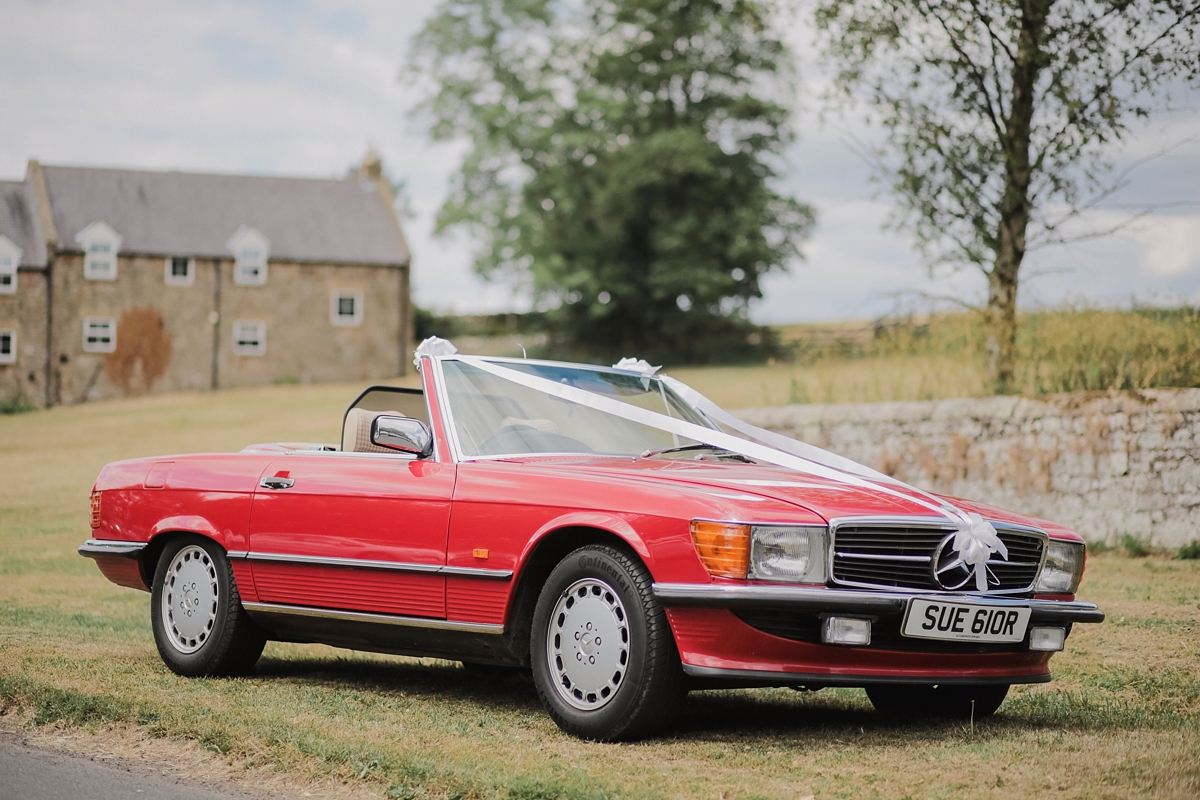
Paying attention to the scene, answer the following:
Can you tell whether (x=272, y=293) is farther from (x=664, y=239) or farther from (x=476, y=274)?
(x=664, y=239)

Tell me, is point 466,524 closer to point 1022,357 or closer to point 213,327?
point 1022,357

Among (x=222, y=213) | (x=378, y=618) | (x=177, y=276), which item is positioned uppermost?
(x=222, y=213)

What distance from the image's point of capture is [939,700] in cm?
588

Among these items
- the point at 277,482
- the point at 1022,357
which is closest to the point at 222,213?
the point at 1022,357

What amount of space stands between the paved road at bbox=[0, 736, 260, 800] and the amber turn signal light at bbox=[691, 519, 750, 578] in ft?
5.84

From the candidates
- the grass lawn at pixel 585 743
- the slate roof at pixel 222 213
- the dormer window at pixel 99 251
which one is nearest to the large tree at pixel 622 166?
the slate roof at pixel 222 213

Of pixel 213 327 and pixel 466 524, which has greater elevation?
pixel 213 327

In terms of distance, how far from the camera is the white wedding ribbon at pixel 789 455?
495 cm

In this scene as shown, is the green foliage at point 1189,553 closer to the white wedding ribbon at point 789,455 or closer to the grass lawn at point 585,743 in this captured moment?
the grass lawn at point 585,743

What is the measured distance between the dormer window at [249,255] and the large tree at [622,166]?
7091mm

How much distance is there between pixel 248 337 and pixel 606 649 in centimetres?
4720

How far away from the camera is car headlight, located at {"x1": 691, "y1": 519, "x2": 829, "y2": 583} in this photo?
4.62m

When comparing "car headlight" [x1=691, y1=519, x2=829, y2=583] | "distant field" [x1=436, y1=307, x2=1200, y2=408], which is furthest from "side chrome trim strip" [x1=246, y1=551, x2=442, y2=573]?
"distant field" [x1=436, y1=307, x2=1200, y2=408]

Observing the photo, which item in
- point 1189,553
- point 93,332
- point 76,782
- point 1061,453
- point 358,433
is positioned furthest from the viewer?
point 93,332
